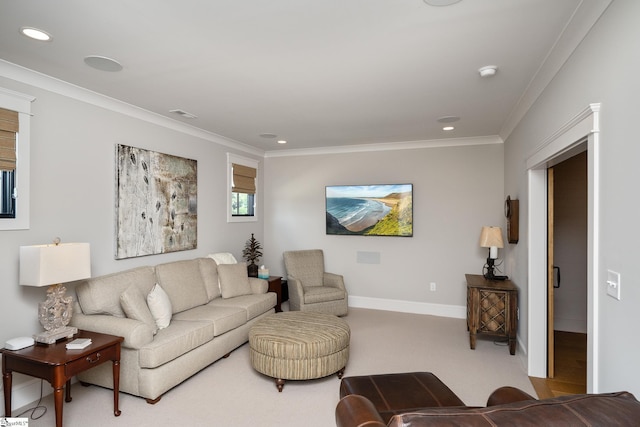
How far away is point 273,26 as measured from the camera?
201 centimetres

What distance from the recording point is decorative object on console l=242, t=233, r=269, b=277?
16.8 feet

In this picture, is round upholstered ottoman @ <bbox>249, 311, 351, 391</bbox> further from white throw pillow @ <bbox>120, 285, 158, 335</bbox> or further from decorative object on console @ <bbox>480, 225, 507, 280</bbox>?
decorative object on console @ <bbox>480, 225, 507, 280</bbox>

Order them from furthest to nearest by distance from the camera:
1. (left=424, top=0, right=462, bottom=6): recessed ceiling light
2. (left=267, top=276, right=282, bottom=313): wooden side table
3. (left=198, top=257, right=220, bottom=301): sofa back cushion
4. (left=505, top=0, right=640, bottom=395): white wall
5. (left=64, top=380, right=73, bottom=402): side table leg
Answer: (left=267, top=276, right=282, bottom=313): wooden side table → (left=198, top=257, right=220, bottom=301): sofa back cushion → (left=64, top=380, right=73, bottom=402): side table leg → (left=424, top=0, right=462, bottom=6): recessed ceiling light → (left=505, top=0, right=640, bottom=395): white wall

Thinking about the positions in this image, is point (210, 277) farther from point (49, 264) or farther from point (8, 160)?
point (8, 160)

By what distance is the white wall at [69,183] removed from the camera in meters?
2.60

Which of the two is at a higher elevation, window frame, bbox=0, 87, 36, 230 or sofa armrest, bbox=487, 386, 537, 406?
window frame, bbox=0, 87, 36, 230

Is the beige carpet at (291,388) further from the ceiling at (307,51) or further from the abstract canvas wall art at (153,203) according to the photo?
the ceiling at (307,51)

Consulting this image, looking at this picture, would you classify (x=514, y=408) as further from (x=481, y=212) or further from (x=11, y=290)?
(x=481, y=212)

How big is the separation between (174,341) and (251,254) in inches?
101

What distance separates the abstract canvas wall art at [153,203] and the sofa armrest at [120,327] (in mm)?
759

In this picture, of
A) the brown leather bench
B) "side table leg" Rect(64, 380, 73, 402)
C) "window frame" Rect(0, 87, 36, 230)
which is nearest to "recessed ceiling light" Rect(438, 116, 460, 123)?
the brown leather bench

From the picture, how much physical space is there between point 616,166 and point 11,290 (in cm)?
396

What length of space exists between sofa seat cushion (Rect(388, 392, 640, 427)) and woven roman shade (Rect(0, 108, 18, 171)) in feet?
10.3

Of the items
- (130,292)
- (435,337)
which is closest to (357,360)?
(435,337)
